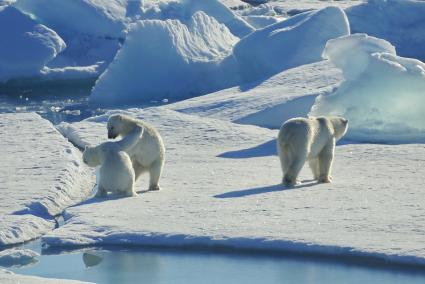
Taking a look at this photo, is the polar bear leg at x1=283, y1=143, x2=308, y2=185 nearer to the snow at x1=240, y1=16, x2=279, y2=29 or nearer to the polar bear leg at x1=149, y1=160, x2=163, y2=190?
the polar bear leg at x1=149, y1=160, x2=163, y2=190

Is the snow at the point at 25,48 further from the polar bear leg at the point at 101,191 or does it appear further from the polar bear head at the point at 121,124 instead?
the polar bear leg at the point at 101,191

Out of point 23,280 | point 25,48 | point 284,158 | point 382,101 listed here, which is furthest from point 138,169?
point 25,48

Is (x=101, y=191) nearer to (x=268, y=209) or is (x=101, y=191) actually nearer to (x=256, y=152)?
(x=268, y=209)

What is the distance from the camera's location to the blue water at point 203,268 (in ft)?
22.4

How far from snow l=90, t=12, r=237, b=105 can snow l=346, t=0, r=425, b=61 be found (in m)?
3.12

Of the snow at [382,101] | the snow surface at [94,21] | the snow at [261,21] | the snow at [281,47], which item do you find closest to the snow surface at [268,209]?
the snow at [382,101]

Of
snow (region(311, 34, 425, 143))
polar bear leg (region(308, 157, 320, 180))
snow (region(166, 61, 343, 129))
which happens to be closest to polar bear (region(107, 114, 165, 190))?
polar bear leg (region(308, 157, 320, 180))

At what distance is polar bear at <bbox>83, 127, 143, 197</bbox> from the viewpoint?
8570 millimetres

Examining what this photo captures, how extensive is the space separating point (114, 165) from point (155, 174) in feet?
1.96

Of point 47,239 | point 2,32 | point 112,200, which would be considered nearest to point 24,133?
point 112,200

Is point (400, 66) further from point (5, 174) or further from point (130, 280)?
point (130, 280)

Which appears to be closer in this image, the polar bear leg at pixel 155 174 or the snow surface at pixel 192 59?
the polar bear leg at pixel 155 174

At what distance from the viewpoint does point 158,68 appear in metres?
16.0

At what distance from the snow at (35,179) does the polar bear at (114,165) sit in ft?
1.32
